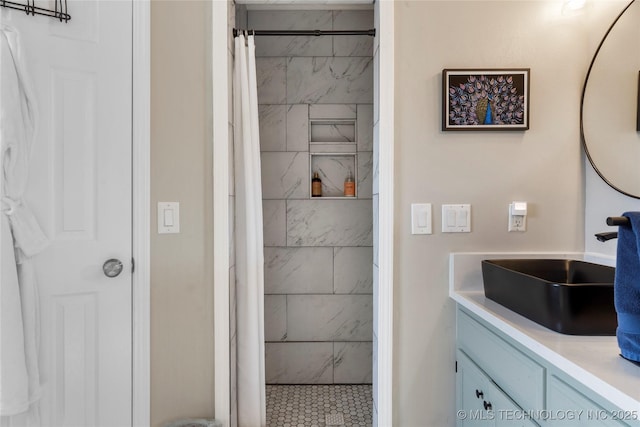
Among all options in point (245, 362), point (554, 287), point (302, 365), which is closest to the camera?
point (554, 287)

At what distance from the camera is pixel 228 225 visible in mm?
1554

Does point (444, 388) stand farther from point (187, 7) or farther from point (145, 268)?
point (187, 7)

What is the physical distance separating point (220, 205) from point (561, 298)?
121 cm

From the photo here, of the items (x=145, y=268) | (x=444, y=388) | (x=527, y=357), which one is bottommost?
(x=444, y=388)

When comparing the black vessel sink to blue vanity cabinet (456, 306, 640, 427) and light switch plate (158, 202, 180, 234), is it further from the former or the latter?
light switch plate (158, 202, 180, 234)

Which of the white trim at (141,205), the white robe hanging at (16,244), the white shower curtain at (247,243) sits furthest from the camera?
the white shower curtain at (247,243)

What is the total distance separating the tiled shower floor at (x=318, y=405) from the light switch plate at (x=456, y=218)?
1216 mm

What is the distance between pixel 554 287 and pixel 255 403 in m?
1.34

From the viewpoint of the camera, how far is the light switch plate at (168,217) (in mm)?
1525

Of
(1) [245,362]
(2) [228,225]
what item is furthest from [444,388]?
(2) [228,225]

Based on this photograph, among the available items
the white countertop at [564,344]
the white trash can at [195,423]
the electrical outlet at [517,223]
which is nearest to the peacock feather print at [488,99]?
the electrical outlet at [517,223]

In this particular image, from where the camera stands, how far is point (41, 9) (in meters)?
1.38

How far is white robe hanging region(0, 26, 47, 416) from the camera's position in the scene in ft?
4.22

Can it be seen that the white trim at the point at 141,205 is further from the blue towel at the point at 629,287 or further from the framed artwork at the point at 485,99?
the blue towel at the point at 629,287
